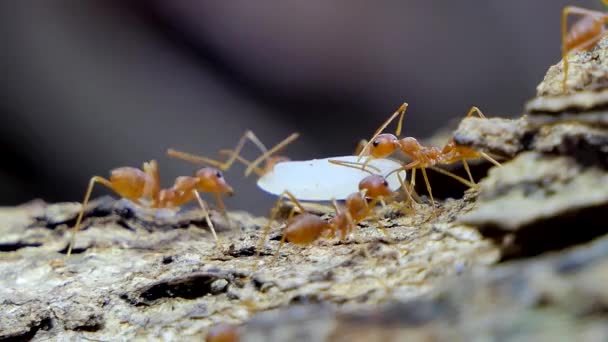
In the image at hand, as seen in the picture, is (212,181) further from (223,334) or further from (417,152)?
(223,334)

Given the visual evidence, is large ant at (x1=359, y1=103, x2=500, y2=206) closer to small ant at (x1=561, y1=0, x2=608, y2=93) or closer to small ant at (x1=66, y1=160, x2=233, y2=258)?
small ant at (x1=561, y1=0, x2=608, y2=93)

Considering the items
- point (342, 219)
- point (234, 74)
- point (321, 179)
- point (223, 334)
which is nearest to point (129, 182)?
point (321, 179)

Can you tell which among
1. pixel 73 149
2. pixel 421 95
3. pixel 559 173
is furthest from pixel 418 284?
pixel 73 149

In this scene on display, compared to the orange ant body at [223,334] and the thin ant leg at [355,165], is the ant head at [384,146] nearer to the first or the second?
the thin ant leg at [355,165]

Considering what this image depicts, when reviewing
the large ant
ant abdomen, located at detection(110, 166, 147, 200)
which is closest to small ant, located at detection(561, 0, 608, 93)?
the large ant

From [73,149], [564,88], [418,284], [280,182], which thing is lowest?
[418,284]

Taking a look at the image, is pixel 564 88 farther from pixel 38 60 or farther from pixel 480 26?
pixel 38 60
